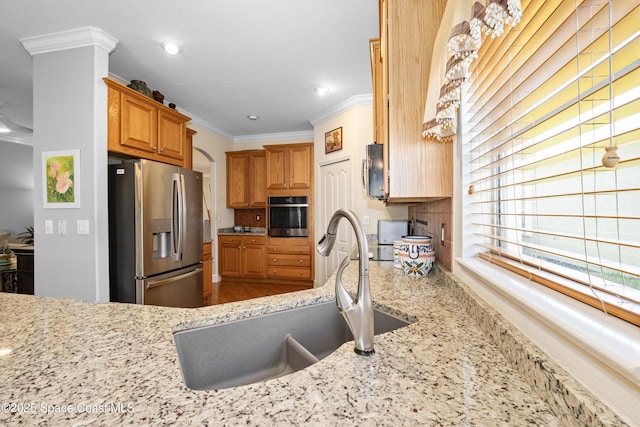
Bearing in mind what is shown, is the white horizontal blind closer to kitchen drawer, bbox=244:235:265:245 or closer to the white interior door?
the white interior door

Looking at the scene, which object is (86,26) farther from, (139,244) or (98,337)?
(98,337)

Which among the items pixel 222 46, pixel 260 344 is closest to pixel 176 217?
pixel 222 46

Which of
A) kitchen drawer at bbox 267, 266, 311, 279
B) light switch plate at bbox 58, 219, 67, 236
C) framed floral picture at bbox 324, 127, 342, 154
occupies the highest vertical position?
framed floral picture at bbox 324, 127, 342, 154

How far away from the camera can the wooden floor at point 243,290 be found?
12.6 ft

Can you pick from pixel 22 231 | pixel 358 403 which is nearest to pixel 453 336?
pixel 358 403

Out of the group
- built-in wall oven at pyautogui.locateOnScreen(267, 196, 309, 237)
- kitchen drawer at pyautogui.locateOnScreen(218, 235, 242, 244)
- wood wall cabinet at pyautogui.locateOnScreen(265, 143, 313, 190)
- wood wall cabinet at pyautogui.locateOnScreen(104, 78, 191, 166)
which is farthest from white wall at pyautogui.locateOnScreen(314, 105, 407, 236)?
kitchen drawer at pyautogui.locateOnScreen(218, 235, 242, 244)

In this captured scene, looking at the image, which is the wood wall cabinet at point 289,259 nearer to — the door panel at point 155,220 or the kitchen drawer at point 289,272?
the kitchen drawer at point 289,272

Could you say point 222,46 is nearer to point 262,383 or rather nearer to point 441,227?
point 441,227

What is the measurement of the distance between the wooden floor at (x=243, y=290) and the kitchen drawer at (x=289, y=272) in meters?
0.17

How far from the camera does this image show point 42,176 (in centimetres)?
219

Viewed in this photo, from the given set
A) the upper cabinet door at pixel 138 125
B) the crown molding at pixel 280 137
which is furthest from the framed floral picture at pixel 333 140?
the upper cabinet door at pixel 138 125

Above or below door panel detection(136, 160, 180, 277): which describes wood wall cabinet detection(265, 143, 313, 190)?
above

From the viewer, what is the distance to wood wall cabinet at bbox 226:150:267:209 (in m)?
4.68

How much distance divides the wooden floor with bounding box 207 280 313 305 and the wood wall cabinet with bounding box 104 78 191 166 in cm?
189
